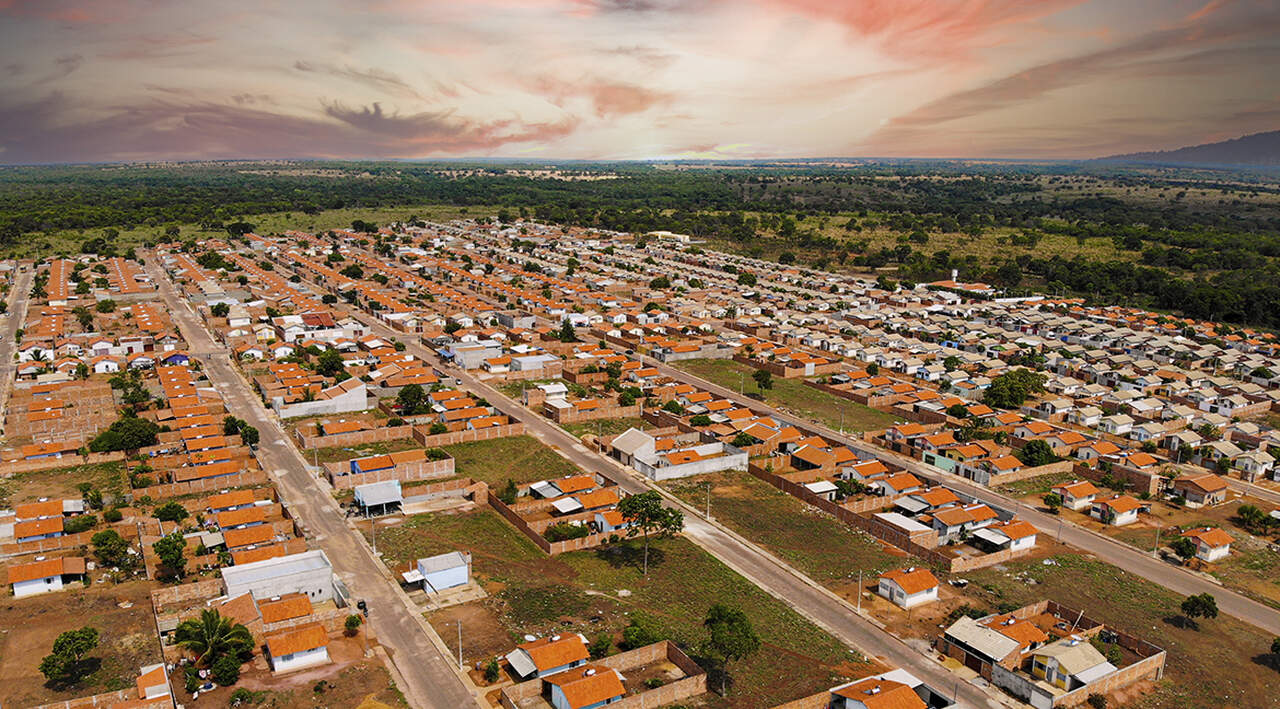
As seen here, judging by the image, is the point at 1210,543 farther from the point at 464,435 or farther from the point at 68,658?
the point at 68,658

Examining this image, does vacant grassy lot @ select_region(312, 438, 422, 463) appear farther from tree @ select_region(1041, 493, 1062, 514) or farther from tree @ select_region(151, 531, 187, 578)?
tree @ select_region(1041, 493, 1062, 514)

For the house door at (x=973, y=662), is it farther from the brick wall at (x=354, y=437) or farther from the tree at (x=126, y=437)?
the tree at (x=126, y=437)

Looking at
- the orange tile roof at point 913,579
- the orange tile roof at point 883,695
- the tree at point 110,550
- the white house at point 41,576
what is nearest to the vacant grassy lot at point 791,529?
the orange tile roof at point 913,579

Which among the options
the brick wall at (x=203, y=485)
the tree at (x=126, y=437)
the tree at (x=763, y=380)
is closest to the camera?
the brick wall at (x=203, y=485)

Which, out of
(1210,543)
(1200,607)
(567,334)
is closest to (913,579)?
(1200,607)

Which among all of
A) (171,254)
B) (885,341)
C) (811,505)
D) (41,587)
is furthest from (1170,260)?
(171,254)

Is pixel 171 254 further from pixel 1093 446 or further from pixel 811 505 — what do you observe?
pixel 1093 446
